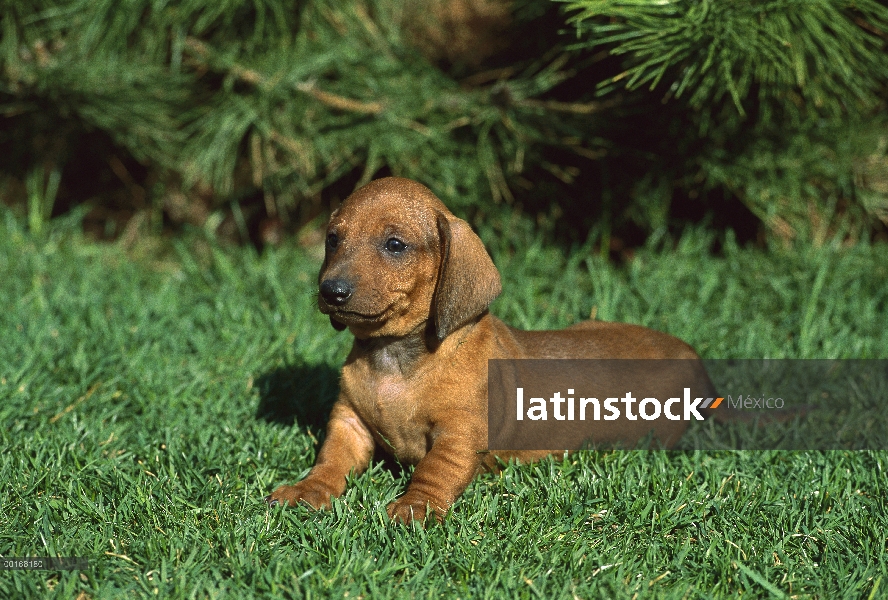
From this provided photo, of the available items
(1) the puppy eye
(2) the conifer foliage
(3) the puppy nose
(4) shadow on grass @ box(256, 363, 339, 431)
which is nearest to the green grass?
(4) shadow on grass @ box(256, 363, 339, 431)

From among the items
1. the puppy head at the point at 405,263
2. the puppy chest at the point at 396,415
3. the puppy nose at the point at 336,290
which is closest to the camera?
the puppy nose at the point at 336,290

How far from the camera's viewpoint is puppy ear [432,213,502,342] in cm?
285

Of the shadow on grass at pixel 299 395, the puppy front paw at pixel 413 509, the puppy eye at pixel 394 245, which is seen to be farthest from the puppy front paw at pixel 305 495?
the puppy eye at pixel 394 245

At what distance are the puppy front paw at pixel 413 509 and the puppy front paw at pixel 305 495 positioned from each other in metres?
0.22

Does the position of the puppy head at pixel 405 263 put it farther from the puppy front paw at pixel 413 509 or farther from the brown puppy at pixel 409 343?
the puppy front paw at pixel 413 509

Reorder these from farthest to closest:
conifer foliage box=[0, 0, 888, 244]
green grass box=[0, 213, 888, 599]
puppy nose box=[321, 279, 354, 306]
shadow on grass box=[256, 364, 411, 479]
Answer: conifer foliage box=[0, 0, 888, 244], shadow on grass box=[256, 364, 411, 479], puppy nose box=[321, 279, 354, 306], green grass box=[0, 213, 888, 599]

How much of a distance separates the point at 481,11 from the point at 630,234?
167cm

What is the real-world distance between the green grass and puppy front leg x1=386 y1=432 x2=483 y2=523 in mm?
58

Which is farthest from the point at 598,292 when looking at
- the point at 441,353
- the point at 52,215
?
the point at 52,215

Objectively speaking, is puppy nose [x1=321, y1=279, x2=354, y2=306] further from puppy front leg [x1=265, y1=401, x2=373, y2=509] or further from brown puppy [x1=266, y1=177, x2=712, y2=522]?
puppy front leg [x1=265, y1=401, x2=373, y2=509]

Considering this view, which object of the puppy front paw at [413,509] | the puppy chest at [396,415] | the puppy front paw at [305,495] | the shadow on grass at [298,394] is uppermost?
the puppy chest at [396,415]

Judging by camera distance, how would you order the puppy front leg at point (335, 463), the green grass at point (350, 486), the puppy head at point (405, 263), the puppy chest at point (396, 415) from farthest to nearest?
the puppy chest at point (396, 415), the puppy front leg at point (335, 463), the puppy head at point (405, 263), the green grass at point (350, 486)

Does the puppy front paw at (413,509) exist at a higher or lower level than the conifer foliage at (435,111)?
lower

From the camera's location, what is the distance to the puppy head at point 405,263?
279cm
